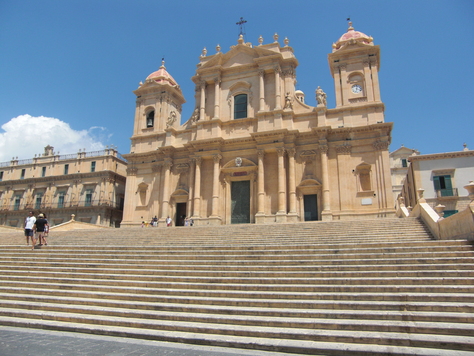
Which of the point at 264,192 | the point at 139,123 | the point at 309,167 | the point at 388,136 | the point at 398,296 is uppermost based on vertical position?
the point at 139,123

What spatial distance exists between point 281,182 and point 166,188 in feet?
30.5

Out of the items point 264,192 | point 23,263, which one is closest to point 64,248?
point 23,263

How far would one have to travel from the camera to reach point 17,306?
8984mm

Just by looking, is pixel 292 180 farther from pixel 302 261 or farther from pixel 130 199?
pixel 302 261

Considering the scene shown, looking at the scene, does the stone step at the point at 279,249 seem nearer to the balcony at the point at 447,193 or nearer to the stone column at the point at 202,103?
the stone column at the point at 202,103

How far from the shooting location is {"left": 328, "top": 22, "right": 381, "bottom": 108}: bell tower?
82.4 feet

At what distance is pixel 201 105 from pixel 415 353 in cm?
2511

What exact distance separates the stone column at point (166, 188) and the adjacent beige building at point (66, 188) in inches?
458

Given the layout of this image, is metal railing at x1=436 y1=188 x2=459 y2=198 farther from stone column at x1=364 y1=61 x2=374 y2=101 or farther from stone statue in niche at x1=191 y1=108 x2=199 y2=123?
stone statue in niche at x1=191 y1=108 x2=199 y2=123

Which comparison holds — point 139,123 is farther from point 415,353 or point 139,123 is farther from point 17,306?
point 415,353

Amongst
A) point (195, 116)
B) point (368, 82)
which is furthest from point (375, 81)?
point (195, 116)

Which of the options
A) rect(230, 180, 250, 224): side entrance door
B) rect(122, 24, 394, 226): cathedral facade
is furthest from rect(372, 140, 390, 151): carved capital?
rect(230, 180, 250, 224): side entrance door

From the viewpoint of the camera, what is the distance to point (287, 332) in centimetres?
638

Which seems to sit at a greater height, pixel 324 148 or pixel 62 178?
pixel 62 178
